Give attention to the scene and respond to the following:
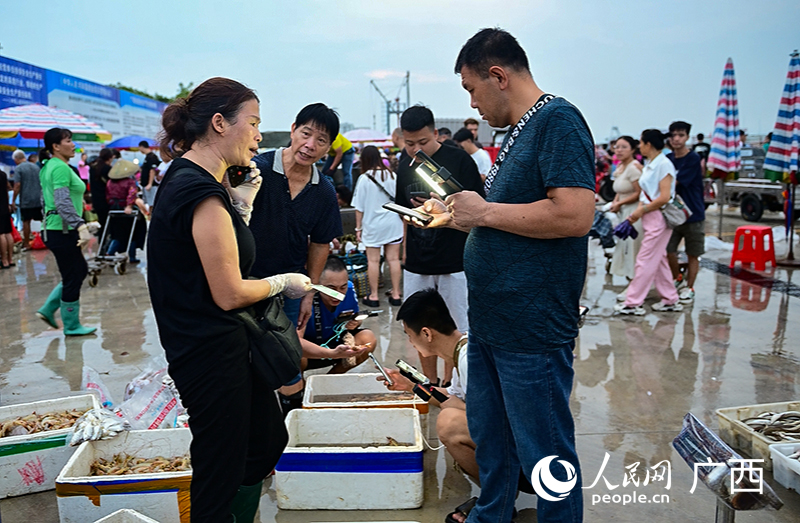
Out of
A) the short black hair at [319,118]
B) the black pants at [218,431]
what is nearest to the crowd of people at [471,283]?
the black pants at [218,431]

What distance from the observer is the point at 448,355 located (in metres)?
3.17

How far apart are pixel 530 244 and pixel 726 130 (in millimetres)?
9835

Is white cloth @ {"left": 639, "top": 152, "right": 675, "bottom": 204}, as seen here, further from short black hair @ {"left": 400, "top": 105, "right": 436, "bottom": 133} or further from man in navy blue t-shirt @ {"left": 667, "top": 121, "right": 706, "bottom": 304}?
short black hair @ {"left": 400, "top": 105, "right": 436, "bottom": 133}

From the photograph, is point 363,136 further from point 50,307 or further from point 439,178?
point 439,178

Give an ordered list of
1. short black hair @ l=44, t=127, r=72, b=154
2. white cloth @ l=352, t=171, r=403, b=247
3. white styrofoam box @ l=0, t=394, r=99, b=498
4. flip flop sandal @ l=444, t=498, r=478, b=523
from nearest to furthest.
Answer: flip flop sandal @ l=444, t=498, r=478, b=523 → white styrofoam box @ l=0, t=394, r=99, b=498 → short black hair @ l=44, t=127, r=72, b=154 → white cloth @ l=352, t=171, r=403, b=247

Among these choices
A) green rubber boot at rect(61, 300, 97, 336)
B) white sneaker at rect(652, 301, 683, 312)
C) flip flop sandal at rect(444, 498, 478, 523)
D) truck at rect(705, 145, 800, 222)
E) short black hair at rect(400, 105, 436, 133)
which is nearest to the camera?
flip flop sandal at rect(444, 498, 478, 523)

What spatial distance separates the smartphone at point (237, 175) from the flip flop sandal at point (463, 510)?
1.75m

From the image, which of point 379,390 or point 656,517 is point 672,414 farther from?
point 379,390

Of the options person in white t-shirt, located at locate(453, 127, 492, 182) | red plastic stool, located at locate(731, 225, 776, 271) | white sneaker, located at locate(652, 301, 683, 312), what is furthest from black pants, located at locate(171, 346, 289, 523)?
red plastic stool, located at locate(731, 225, 776, 271)

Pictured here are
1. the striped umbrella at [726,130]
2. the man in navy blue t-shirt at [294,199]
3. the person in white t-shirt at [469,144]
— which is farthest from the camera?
the striped umbrella at [726,130]

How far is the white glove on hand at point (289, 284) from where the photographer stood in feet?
7.01

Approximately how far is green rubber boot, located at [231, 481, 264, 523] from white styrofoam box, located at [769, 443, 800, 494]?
246 centimetres

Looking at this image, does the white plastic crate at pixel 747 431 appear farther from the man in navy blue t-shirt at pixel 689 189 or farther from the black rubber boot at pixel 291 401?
the man in navy blue t-shirt at pixel 689 189

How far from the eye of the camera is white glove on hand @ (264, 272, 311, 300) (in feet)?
7.01
